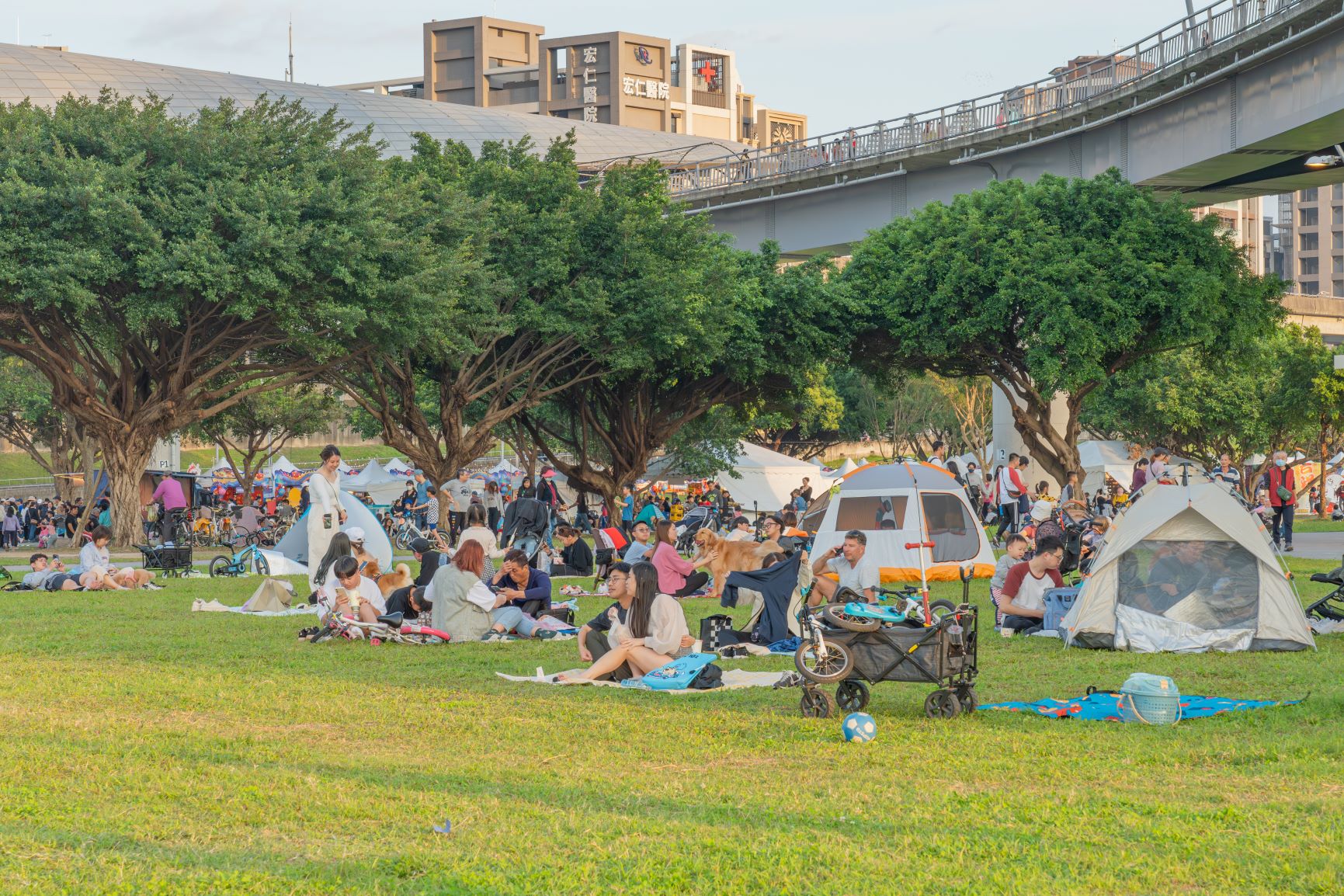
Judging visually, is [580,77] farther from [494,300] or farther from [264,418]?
[494,300]

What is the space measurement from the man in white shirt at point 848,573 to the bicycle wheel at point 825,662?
112 inches

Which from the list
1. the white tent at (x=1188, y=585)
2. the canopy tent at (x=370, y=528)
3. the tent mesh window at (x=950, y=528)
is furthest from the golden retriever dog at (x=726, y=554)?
the white tent at (x=1188, y=585)

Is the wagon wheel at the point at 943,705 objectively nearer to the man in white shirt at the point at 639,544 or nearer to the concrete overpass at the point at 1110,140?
the man in white shirt at the point at 639,544

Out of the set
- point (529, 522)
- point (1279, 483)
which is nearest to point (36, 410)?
point (529, 522)

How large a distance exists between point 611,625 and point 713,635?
2.25m

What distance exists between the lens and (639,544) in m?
18.8

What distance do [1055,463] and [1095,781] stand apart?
29569mm

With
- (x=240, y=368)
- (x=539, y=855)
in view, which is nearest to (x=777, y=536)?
(x=539, y=855)

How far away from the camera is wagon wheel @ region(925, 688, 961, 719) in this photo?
9.41 meters

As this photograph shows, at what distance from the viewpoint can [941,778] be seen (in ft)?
25.0

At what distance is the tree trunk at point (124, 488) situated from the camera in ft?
102

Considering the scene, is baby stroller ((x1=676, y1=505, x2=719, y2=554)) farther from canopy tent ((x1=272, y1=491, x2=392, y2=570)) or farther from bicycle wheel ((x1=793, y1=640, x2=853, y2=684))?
bicycle wheel ((x1=793, y1=640, x2=853, y2=684))

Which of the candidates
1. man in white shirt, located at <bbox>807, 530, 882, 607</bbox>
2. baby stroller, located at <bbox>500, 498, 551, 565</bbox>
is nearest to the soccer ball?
man in white shirt, located at <bbox>807, 530, 882, 607</bbox>

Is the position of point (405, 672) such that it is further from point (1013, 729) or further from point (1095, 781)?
point (1095, 781)
